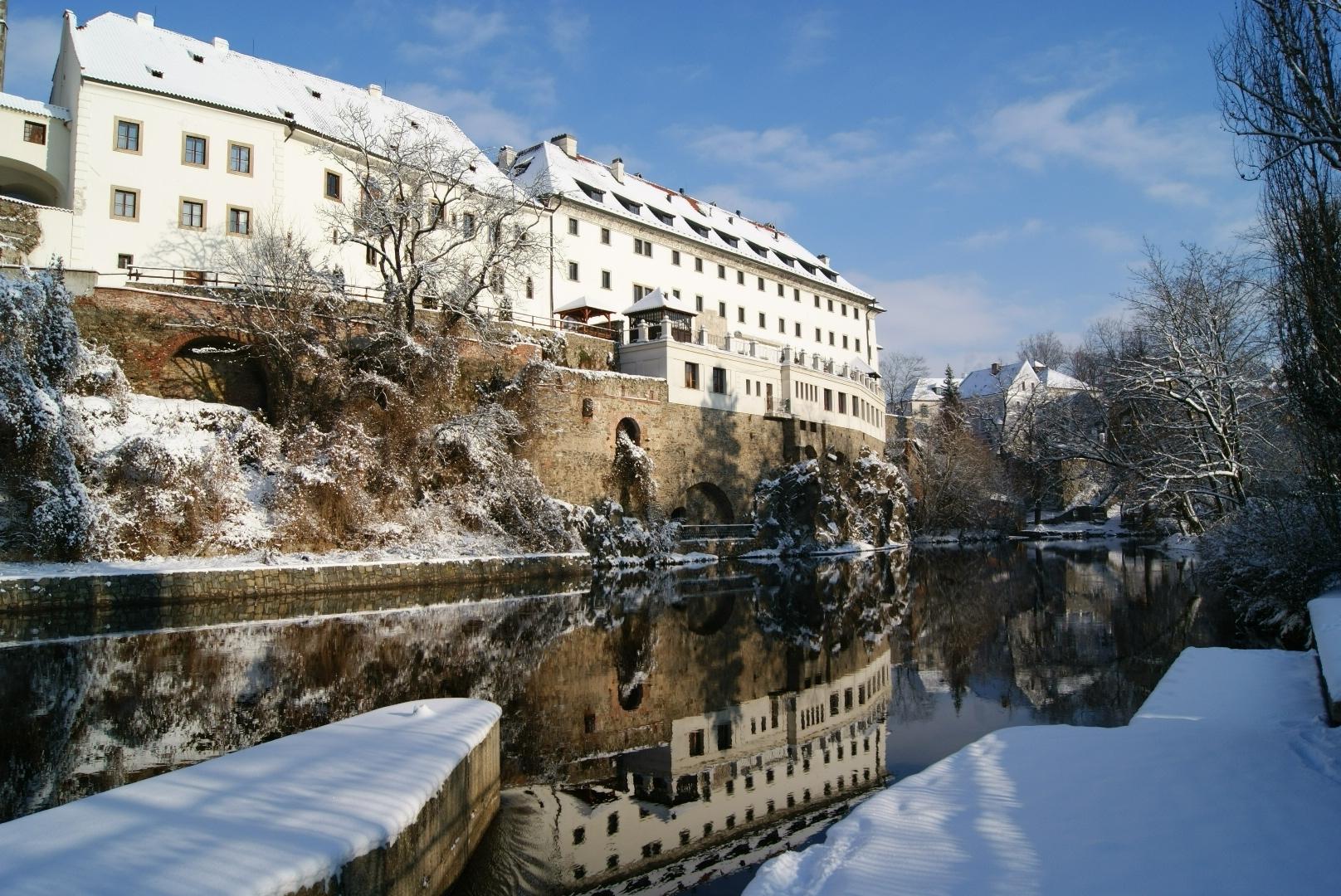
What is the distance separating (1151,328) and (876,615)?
11488mm

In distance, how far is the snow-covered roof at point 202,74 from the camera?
2916 cm

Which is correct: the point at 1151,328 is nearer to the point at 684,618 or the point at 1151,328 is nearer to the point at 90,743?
the point at 684,618

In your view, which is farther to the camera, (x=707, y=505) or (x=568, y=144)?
(x=568, y=144)

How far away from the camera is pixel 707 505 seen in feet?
129

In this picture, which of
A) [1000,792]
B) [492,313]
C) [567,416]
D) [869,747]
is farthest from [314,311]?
[1000,792]

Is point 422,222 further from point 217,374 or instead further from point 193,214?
point 217,374

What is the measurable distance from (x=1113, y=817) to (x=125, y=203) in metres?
32.7

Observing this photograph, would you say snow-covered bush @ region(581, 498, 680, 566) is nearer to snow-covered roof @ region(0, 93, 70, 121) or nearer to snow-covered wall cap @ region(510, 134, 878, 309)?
snow-covered wall cap @ region(510, 134, 878, 309)

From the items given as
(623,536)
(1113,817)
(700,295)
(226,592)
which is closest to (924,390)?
(700,295)

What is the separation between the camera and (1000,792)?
5.81 m

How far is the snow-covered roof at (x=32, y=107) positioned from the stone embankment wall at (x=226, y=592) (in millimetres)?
18745

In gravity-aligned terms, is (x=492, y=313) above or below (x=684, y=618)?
above

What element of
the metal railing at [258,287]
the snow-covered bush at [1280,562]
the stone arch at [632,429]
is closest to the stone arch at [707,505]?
the stone arch at [632,429]

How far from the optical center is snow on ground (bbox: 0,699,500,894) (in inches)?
144
